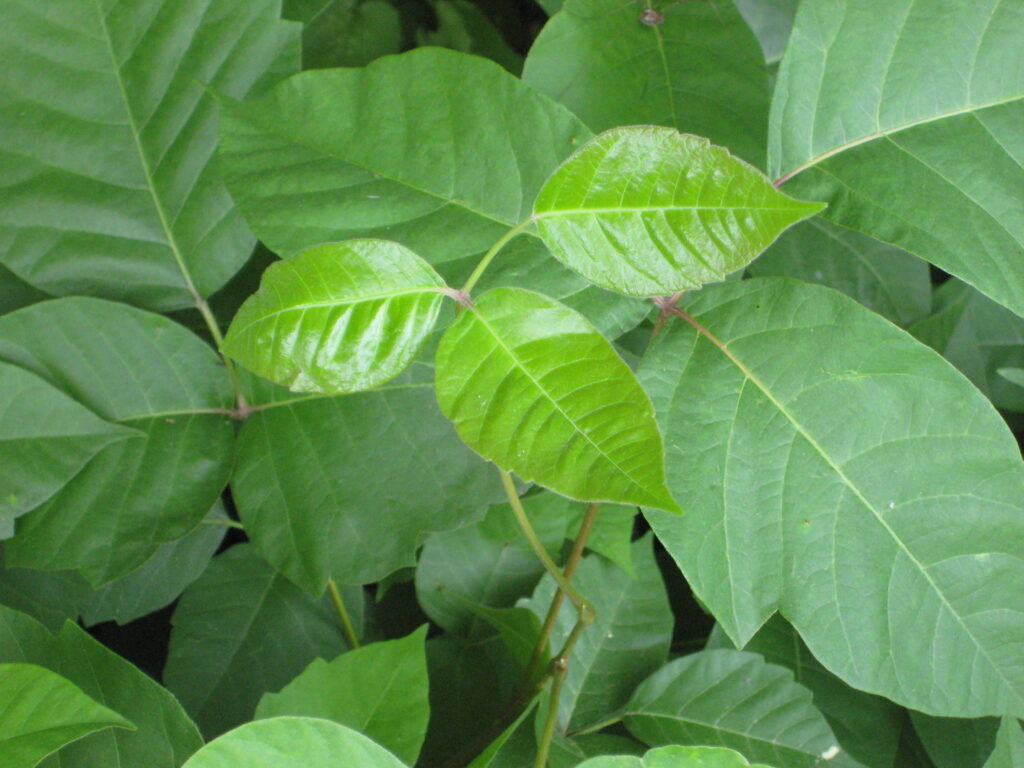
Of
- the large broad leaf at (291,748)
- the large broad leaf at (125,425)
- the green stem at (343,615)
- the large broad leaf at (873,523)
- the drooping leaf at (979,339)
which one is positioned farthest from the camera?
the drooping leaf at (979,339)

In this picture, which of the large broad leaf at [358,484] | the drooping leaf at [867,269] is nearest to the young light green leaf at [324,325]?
the large broad leaf at [358,484]

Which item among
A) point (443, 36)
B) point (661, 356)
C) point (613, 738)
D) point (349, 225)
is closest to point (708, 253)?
point (661, 356)

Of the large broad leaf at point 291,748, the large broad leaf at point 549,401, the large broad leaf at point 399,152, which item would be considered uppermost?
the large broad leaf at point 399,152

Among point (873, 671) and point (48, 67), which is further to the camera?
point (48, 67)

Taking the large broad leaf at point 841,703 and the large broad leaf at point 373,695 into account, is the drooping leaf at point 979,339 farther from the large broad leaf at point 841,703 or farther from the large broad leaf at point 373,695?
the large broad leaf at point 373,695

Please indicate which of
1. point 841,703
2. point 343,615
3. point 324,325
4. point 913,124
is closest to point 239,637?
point 343,615

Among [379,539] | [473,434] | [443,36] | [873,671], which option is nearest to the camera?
[473,434]

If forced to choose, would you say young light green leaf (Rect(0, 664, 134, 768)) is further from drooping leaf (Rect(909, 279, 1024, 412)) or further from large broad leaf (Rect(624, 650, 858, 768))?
drooping leaf (Rect(909, 279, 1024, 412))

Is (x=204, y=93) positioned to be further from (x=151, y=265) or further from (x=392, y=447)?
(x=392, y=447)
